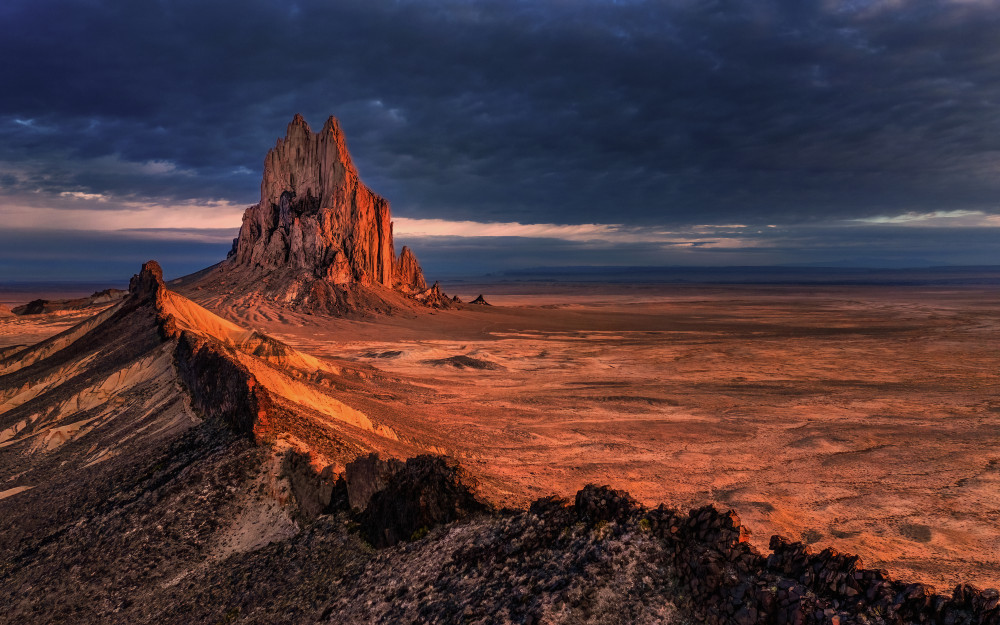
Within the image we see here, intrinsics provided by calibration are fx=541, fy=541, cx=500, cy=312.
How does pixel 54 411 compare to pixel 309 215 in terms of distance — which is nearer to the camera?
pixel 54 411

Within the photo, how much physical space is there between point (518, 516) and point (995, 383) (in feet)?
102

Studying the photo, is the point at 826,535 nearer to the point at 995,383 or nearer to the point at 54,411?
the point at 54,411

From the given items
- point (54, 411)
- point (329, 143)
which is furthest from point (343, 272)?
point (54, 411)

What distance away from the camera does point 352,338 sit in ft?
143

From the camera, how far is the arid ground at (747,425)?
10.6 meters

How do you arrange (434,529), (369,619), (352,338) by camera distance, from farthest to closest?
(352,338) < (434,529) < (369,619)

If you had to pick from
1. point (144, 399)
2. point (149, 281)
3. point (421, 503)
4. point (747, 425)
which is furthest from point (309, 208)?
point (421, 503)

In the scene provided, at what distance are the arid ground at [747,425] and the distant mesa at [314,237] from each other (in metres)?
17.1

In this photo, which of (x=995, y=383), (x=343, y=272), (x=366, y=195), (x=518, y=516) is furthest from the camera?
(x=366, y=195)

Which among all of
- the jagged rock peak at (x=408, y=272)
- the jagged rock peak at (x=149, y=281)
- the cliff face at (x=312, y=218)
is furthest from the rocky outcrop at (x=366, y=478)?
the jagged rock peak at (x=408, y=272)

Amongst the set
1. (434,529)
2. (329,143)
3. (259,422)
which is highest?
(329,143)

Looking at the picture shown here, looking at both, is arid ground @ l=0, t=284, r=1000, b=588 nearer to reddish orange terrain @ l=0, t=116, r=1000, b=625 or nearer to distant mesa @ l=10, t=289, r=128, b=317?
reddish orange terrain @ l=0, t=116, r=1000, b=625

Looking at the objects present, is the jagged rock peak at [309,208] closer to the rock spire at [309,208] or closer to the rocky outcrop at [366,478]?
the rock spire at [309,208]

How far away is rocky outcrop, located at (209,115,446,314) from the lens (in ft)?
198
